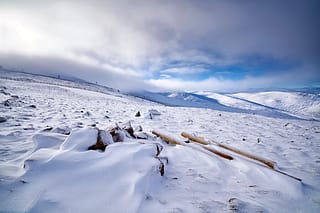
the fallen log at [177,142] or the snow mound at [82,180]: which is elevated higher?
the fallen log at [177,142]

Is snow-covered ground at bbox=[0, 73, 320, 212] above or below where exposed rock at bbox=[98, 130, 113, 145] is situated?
below

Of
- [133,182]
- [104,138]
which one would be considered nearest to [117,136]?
[104,138]

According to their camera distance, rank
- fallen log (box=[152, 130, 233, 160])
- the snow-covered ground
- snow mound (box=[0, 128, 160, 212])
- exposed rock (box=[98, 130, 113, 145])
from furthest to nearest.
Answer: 1. fallen log (box=[152, 130, 233, 160])
2. exposed rock (box=[98, 130, 113, 145])
3. the snow-covered ground
4. snow mound (box=[0, 128, 160, 212])

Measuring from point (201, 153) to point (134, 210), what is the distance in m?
2.39

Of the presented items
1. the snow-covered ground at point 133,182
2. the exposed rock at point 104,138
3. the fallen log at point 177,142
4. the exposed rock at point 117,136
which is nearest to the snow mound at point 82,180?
the snow-covered ground at point 133,182

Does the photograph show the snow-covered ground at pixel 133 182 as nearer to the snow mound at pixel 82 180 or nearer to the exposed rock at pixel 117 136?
the snow mound at pixel 82 180

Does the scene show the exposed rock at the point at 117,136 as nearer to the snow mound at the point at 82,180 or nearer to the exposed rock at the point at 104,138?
the exposed rock at the point at 104,138

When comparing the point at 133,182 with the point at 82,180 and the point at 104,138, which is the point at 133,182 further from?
the point at 104,138

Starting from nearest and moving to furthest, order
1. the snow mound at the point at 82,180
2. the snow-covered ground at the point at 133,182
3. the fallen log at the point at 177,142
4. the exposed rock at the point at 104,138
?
the snow mound at the point at 82,180 → the snow-covered ground at the point at 133,182 → the exposed rock at the point at 104,138 → the fallen log at the point at 177,142

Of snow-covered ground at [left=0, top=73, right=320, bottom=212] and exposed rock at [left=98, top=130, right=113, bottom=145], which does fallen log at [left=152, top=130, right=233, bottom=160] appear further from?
exposed rock at [left=98, top=130, right=113, bottom=145]

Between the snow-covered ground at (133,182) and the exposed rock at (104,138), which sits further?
the exposed rock at (104,138)

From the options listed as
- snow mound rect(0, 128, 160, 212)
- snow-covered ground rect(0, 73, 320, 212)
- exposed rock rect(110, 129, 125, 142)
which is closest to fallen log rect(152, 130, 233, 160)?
snow-covered ground rect(0, 73, 320, 212)

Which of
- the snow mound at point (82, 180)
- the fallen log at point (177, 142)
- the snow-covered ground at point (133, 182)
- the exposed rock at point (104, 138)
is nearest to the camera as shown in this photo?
the snow mound at point (82, 180)

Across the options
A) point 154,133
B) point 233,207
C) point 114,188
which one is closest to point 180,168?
point 233,207
